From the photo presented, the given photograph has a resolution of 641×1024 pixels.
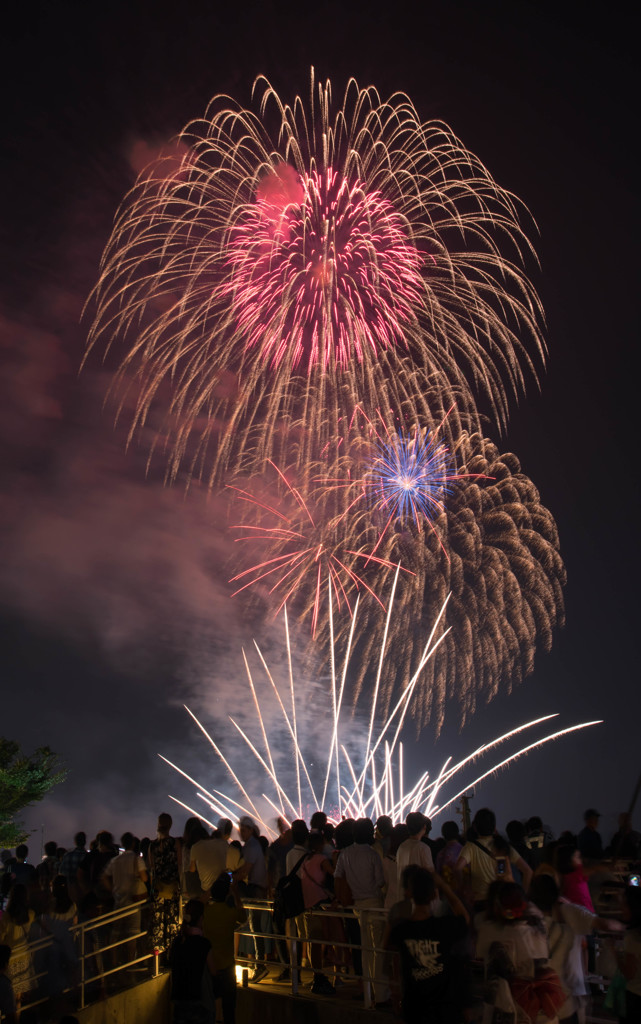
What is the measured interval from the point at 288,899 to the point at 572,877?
3.25 m

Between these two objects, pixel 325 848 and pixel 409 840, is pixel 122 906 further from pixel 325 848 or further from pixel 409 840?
pixel 409 840

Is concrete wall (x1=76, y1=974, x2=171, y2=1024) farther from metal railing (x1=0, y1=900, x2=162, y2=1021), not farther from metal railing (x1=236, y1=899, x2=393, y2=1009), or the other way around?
metal railing (x1=236, y1=899, x2=393, y2=1009)

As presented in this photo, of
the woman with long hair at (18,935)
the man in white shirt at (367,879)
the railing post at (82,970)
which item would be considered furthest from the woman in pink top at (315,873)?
the woman with long hair at (18,935)

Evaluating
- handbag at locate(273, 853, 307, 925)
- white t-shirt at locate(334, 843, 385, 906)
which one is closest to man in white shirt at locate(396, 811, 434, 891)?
white t-shirt at locate(334, 843, 385, 906)

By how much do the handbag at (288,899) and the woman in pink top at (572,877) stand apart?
310cm

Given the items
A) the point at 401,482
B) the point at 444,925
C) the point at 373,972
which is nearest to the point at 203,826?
the point at 373,972

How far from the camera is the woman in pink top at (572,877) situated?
22.2ft

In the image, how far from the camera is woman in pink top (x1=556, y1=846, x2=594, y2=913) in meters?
6.77

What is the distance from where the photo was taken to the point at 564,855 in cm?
681

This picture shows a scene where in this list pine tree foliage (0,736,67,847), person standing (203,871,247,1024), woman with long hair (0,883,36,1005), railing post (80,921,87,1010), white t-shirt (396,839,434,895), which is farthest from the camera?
pine tree foliage (0,736,67,847)

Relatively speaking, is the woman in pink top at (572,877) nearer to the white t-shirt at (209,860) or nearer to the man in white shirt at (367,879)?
the man in white shirt at (367,879)

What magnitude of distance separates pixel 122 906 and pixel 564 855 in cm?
582

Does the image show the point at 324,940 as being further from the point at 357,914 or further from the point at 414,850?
the point at 414,850

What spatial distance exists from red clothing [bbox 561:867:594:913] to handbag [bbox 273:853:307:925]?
→ 122 inches
